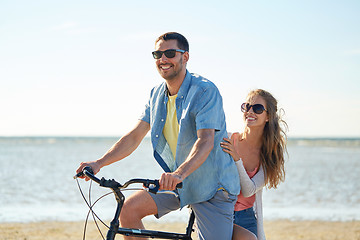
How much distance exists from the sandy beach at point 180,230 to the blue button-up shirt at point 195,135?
483 centimetres

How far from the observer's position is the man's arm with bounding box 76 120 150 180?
11.8 feet

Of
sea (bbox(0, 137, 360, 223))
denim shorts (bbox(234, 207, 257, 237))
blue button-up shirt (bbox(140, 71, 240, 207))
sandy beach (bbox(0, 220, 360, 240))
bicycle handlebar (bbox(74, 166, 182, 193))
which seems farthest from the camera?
sea (bbox(0, 137, 360, 223))

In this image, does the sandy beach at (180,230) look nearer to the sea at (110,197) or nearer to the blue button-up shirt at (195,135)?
the sea at (110,197)

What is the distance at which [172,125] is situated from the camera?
3600 mm

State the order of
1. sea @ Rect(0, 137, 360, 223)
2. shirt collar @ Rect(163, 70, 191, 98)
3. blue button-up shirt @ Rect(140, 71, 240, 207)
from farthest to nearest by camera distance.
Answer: sea @ Rect(0, 137, 360, 223) → shirt collar @ Rect(163, 70, 191, 98) → blue button-up shirt @ Rect(140, 71, 240, 207)

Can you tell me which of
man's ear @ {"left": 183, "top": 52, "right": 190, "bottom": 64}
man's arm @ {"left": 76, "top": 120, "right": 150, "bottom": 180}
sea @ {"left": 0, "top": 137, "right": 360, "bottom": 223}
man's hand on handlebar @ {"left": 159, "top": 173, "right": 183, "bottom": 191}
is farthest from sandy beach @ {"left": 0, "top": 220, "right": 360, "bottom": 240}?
man's hand on handlebar @ {"left": 159, "top": 173, "right": 183, "bottom": 191}

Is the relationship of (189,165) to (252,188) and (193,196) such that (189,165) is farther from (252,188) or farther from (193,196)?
(252,188)

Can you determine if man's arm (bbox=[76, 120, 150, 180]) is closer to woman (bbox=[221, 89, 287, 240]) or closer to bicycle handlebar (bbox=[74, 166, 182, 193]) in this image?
bicycle handlebar (bbox=[74, 166, 182, 193])

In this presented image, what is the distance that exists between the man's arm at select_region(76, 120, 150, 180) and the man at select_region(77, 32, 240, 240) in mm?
11

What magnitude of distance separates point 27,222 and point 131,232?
6291 millimetres

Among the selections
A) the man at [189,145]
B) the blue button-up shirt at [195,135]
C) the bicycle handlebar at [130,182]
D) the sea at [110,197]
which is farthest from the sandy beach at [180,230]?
the bicycle handlebar at [130,182]

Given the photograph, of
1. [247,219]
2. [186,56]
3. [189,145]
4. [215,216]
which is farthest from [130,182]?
[247,219]

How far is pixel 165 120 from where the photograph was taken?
362 centimetres

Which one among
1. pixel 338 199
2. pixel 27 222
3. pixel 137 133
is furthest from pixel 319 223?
pixel 137 133
